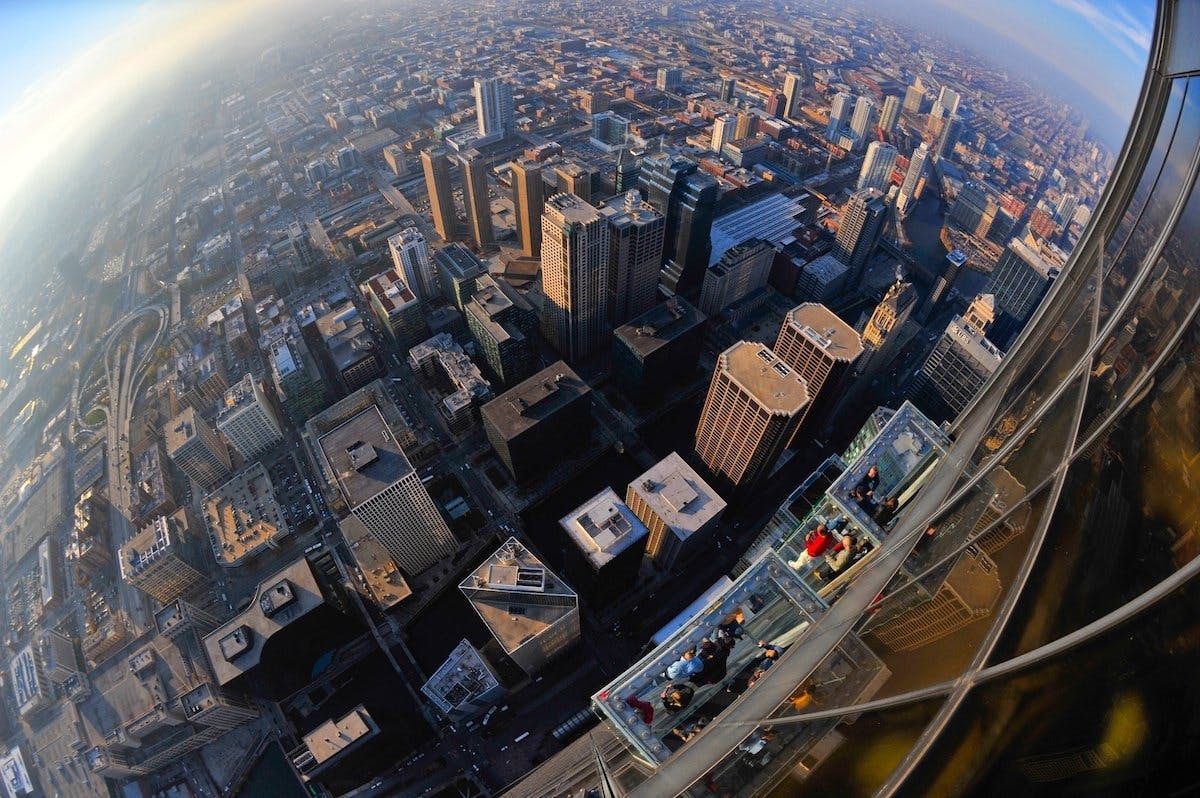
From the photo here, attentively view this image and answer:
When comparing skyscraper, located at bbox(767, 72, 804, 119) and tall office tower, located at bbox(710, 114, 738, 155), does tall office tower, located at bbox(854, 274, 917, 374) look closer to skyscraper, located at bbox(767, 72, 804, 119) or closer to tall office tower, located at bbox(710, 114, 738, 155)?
tall office tower, located at bbox(710, 114, 738, 155)

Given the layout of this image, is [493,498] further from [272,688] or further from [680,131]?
[680,131]

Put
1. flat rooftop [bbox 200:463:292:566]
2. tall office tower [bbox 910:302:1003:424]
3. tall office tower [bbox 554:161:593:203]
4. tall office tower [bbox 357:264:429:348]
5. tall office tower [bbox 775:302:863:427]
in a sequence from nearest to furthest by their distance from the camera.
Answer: tall office tower [bbox 775:302:863:427], tall office tower [bbox 910:302:1003:424], flat rooftop [bbox 200:463:292:566], tall office tower [bbox 357:264:429:348], tall office tower [bbox 554:161:593:203]

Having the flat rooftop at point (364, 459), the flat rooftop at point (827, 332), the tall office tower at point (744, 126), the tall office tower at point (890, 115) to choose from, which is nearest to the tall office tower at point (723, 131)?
the tall office tower at point (744, 126)

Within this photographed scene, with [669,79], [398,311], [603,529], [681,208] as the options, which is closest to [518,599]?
[603,529]

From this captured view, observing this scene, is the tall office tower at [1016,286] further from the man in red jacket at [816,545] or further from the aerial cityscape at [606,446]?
the man in red jacket at [816,545]

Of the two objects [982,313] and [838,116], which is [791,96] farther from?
[982,313]

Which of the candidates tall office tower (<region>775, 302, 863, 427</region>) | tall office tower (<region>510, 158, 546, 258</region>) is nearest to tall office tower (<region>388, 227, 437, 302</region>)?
tall office tower (<region>510, 158, 546, 258</region>)

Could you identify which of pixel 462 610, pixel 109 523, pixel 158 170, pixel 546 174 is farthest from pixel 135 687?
pixel 158 170
